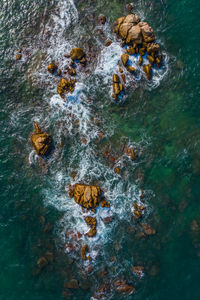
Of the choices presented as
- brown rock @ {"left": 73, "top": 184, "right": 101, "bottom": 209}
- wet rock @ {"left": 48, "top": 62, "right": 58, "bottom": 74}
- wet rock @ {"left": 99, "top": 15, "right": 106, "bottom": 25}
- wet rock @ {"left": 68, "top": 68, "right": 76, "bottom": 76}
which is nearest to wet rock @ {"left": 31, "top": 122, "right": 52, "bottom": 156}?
brown rock @ {"left": 73, "top": 184, "right": 101, "bottom": 209}

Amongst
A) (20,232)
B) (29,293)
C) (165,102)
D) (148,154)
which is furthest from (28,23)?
(29,293)

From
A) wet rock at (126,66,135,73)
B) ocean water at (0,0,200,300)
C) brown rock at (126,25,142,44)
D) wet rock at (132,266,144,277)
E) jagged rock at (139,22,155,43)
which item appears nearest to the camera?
brown rock at (126,25,142,44)

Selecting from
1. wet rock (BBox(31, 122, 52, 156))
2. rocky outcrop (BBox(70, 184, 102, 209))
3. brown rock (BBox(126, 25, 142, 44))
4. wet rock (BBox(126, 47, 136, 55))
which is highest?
brown rock (BBox(126, 25, 142, 44))

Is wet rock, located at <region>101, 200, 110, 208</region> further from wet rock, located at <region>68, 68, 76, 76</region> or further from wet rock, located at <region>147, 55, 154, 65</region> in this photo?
wet rock, located at <region>147, 55, 154, 65</region>

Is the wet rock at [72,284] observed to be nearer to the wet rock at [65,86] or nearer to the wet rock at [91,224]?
the wet rock at [91,224]

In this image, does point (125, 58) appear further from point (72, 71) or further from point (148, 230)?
point (148, 230)

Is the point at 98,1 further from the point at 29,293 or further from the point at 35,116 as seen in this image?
the point at 29,293
